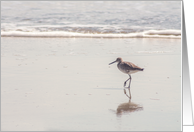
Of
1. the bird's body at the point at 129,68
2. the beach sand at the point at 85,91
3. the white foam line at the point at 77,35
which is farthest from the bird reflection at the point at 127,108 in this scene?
the white foam line at the point at 77,35

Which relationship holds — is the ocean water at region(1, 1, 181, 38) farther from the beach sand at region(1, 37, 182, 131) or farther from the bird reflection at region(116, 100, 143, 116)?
the bird reflection at region(116, 100, 143, 116)

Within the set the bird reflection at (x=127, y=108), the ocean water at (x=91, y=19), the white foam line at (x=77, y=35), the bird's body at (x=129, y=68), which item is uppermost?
the ocean water at (x=91, y=19)

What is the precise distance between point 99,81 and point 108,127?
7.62ft

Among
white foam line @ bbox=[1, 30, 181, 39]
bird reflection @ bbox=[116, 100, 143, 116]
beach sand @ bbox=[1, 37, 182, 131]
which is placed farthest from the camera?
white foam line @ bbox=[1, 30, 181, 39]

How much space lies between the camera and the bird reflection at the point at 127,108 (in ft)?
12.6

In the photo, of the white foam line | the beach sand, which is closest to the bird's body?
the beach sand

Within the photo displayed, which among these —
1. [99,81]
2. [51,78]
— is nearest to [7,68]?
[51,78]

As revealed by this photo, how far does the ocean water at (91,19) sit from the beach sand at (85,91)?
14.0ft

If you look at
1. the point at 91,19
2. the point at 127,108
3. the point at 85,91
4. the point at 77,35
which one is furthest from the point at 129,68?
the point at 91,19

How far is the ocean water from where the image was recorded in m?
13.0

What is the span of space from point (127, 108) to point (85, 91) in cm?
107

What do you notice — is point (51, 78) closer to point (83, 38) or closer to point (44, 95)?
point (44, 95)

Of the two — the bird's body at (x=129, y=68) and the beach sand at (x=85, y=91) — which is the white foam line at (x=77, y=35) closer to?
the beach sand at (x=85, y=91)

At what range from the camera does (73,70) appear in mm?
6379
